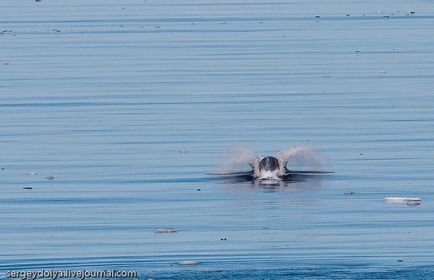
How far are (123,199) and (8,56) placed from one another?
1960 centimetres

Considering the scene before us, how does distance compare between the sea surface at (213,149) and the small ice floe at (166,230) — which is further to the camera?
the small ice floe at (166,230)

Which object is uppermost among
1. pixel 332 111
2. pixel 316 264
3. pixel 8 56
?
pixel 8 56

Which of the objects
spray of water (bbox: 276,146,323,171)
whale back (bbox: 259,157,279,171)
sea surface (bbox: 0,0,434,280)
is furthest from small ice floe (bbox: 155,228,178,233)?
spray of water (bbox: 276,146,323,171)

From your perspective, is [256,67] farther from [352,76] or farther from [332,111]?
[332,111]

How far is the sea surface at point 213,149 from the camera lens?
14.1 meters

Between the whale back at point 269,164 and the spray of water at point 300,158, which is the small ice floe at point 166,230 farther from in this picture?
the spray of water at point 300,158

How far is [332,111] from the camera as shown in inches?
966

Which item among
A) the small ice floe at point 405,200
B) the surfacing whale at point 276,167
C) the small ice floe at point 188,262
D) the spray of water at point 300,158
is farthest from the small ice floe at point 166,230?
the spray of water at point 300,158

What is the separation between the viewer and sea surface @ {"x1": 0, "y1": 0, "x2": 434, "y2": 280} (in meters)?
14.1

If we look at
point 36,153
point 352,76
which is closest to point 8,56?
point 352,76

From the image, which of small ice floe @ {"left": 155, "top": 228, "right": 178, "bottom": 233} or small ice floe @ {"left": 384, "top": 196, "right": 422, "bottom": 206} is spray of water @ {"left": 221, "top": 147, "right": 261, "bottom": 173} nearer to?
small ice floe @ {"left": 384, "top": 196, "right": 422, "bottom": 206}

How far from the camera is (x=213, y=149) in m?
20.7

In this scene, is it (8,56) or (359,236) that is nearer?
(359,236)

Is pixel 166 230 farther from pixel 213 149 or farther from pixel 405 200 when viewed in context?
pixel 213 149
